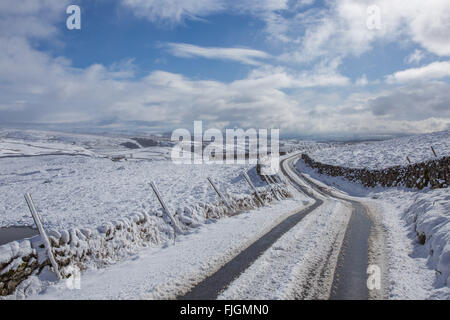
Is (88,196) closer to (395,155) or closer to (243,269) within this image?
(243,269)

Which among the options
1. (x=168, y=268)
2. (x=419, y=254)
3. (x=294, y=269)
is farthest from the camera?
(x=419, y=254)

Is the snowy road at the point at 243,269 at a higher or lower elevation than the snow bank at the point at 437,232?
lower

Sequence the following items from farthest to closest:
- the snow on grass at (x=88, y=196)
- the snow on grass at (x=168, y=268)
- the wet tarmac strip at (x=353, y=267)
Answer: the snow on grass at (x=88, y=196) < the snow on grass at (x=168, y=268) < the wet tarmac strip at (x=353, y=267)

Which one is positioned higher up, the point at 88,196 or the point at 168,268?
the point at 168,268

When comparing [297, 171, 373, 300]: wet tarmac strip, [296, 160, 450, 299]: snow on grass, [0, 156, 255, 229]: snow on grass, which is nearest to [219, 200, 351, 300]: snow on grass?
[297, 171, 373, 300]: wet tarmac strip

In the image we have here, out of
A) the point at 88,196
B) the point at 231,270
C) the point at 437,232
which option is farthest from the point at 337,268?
the point at 88,196

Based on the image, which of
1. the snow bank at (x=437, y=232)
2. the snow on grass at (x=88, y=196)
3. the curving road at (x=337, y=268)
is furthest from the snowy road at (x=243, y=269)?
the snow on grass at (x=88, y=196)

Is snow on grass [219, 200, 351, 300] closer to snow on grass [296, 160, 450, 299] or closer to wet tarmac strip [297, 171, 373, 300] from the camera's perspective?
wet tarmac strip [297, 171, 373, 300]

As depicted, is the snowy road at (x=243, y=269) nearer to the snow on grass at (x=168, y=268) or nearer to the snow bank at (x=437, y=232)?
the snow on grass at (x=168, y=268)

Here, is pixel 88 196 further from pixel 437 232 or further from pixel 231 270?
pixel 437 232

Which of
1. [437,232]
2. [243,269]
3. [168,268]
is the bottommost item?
[168,268]

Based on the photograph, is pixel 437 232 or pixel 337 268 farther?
pixel 437 232

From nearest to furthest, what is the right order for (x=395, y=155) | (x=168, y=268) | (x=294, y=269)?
(x=294, y=269), (x=168, y=268), (x=395, y=155)
